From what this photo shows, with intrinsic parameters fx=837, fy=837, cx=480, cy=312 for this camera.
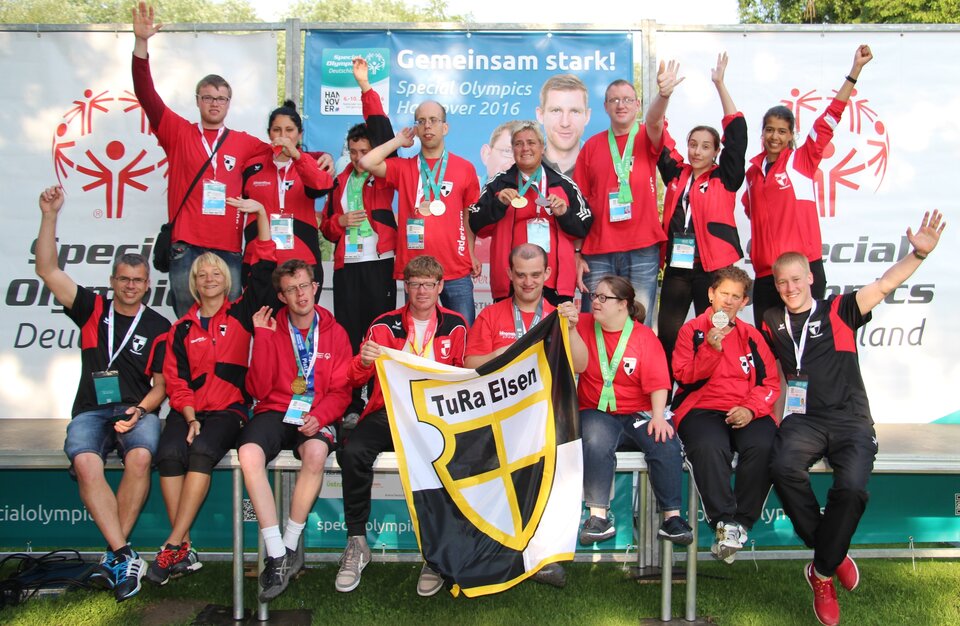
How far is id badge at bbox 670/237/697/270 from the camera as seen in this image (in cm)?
475

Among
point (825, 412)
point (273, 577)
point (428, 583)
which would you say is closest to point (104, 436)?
point (273, 577)

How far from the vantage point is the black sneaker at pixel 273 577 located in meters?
3.92

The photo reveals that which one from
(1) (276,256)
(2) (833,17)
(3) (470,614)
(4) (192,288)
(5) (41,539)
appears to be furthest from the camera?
(2) (833,17)

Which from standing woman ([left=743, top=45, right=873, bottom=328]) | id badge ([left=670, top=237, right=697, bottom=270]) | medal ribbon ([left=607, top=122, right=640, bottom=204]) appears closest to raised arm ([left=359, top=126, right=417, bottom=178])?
medal ribbon ([left=607, top=122, right=640, bottom=204])

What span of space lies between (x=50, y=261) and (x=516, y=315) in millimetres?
2568

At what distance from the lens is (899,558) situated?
5133mm

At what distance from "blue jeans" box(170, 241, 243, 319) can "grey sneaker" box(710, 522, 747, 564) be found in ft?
9.97

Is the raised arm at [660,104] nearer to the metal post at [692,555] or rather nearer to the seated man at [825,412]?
the seated man at [825,412]

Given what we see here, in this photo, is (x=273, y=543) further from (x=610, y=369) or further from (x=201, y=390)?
(x=610, y=369)

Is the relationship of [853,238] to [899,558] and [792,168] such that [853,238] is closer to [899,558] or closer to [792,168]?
[792,168]

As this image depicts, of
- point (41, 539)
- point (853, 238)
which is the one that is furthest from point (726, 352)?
point (41, 539)

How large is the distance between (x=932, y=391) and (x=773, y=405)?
5.63 ft

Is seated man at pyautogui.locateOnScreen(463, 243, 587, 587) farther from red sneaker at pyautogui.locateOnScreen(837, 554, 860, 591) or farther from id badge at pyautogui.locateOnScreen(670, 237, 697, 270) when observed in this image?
red sneaker at pyautogui.locateOnScreen(837, 554, 860, 591)

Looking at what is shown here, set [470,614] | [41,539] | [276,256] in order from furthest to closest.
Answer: [41,539] < [276,256] < [470,614]
